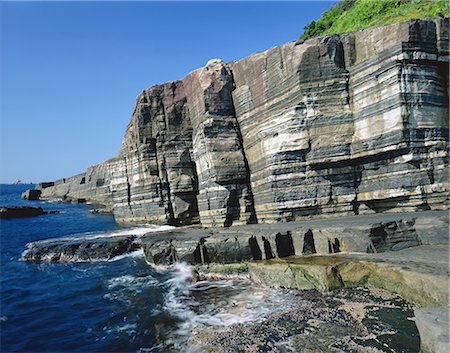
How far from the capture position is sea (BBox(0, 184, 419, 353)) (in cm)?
821

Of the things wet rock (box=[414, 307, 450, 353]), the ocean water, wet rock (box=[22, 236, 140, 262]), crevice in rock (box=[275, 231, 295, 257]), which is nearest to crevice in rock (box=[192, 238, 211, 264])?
the ocean water

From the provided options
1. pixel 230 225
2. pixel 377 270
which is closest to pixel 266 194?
pixel 230 225

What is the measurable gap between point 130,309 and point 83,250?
896 cm

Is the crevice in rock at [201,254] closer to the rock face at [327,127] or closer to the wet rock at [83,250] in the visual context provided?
the rock face at [327,127]

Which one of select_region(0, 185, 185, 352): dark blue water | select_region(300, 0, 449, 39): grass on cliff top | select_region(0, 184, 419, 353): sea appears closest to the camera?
select_region(0, 184, 419, 353): sea

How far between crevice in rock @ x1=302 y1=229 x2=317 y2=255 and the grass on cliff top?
44.3 feet

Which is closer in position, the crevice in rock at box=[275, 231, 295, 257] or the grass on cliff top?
the crevice in rock at box=[275, 231, 295, 257]

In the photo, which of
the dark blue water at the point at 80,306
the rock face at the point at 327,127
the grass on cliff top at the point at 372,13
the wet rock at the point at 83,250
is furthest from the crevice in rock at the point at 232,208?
the grass on cliff top at the point at 372,13

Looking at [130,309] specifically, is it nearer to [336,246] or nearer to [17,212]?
[336,246]

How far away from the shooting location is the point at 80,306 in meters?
11.4

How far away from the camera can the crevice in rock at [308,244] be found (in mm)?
12445

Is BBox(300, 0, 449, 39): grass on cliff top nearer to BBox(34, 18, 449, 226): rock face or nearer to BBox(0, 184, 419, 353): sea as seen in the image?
BBox(34, 18, 449, 226): rock face

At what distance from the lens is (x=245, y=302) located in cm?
988

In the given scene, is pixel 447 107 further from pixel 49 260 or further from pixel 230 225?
pixel 49 260
